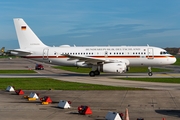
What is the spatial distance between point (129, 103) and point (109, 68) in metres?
19.7

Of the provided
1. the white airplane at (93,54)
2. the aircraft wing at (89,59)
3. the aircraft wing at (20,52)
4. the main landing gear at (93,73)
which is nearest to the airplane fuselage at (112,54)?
the white airplane at (93,54)

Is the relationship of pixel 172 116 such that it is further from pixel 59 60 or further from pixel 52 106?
pixel 59 60

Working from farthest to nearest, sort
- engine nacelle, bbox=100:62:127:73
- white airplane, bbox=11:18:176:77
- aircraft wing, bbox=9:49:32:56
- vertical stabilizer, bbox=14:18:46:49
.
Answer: vertical stabilizer, bbox=14:18:46:49 < aircraft wing, bbox=9:49:32:56 < white airplane, bbox=11:18:176:77 < engine nacelle, bbox=100:62:127:73

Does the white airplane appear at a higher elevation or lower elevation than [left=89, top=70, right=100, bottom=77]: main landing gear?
higher

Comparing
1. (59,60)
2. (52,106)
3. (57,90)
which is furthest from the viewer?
(59,60)

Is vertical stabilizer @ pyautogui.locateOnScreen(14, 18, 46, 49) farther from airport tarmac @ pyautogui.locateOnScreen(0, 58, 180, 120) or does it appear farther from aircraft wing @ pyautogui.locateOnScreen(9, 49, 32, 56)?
airport tarmac @ pyautogui.locateOnScreen(0, 58, 180, 120)

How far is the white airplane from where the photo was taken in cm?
3986

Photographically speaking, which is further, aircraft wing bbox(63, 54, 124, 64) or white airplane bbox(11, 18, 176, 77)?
white airplane bbox(11, 18, 176, 77)

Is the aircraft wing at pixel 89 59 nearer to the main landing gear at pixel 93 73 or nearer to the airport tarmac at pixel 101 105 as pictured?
the main landing gear at pixel 93 73

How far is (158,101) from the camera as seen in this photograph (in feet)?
66.2

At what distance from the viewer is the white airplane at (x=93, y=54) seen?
39.9m

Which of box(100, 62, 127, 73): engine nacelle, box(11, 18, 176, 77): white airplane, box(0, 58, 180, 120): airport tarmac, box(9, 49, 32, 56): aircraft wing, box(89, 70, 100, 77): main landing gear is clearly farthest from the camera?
box(9, 49, 32, 56): aircraft wing

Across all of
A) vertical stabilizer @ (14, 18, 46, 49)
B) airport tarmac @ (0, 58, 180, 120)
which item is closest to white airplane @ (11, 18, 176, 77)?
vertical stabilizer @ (14, 18, 46, 49)

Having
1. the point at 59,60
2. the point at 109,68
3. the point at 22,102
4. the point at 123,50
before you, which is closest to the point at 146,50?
the point at 123,50
